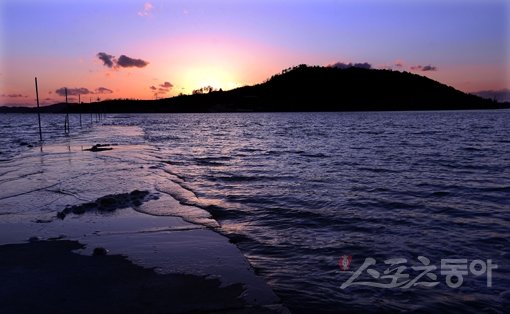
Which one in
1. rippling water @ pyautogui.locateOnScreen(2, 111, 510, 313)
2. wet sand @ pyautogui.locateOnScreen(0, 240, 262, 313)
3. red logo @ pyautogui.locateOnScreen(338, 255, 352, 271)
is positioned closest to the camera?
wet sand @ pyautogui.locateOnScreen(0, 240, 262, 313)

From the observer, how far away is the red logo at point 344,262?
7375 millimetres

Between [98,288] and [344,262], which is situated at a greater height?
[98,288]

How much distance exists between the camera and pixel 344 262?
7621 millimetres

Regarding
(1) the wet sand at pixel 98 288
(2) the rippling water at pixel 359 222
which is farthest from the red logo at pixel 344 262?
(1) the wet sand at pixel 98 288

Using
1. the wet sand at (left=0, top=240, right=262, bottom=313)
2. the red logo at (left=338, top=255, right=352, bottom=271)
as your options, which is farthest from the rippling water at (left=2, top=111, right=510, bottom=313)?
the wet sand at (left=0, top=240, right=262, bottom=313)

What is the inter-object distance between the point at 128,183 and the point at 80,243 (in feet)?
25.1

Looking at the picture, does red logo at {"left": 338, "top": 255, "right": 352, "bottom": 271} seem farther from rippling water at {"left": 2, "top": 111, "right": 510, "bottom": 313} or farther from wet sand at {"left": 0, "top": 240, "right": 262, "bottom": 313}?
wet sand at {"left": 0, "top": 240, "right": 262, "bottom": 313}

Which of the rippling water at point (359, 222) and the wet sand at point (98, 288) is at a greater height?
the wet sand at point (98, 288)

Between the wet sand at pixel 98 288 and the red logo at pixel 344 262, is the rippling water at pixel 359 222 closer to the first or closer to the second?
the red logo at pixel 344 262

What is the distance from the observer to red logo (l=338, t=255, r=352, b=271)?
738cm

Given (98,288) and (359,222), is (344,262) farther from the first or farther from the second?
(98,288)

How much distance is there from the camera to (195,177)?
61.0 feet

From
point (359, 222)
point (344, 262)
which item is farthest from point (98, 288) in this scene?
point (359, 222)

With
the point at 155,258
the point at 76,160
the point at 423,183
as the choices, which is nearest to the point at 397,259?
the point at 155,258
